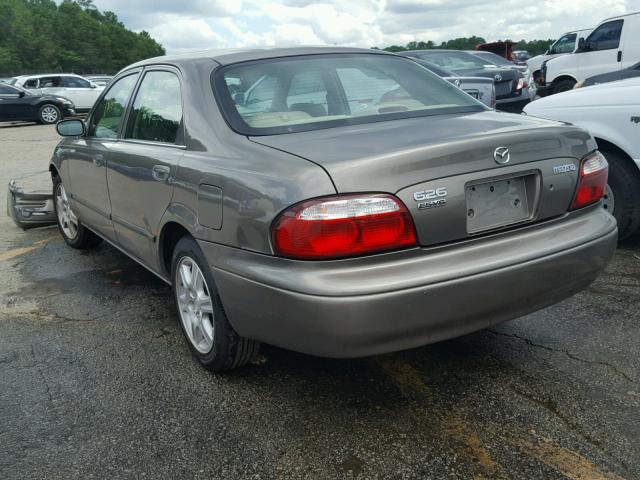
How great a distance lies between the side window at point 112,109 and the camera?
405cm

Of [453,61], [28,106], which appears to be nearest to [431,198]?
[453,61]

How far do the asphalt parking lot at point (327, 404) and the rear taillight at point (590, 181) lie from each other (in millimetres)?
773

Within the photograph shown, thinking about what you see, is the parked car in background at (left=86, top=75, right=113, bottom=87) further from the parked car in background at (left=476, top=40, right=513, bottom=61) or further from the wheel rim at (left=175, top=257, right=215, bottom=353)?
the wheel rim at (left=175, top=257, right=215, bottom=353)

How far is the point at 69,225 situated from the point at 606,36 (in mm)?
11914

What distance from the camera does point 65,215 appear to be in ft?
18.0

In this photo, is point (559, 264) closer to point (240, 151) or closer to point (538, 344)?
point (538, 344)

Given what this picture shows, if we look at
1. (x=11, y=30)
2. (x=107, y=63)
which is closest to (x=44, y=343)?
(x=11, y=30)

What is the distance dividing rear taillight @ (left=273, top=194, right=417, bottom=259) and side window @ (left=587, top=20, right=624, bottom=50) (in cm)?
1272

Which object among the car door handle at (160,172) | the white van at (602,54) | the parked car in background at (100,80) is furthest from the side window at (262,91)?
the parked car in background at (100,80)

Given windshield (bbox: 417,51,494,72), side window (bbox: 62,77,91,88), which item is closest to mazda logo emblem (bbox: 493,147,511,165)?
windshield (bbox: 417,51,494,72)

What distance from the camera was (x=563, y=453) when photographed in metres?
2.32

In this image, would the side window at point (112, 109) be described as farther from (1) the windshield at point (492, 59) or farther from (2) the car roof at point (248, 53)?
(1) the windshield at point (492, 59)

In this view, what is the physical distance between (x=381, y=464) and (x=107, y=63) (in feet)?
323

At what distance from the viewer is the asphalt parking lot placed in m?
2.34
